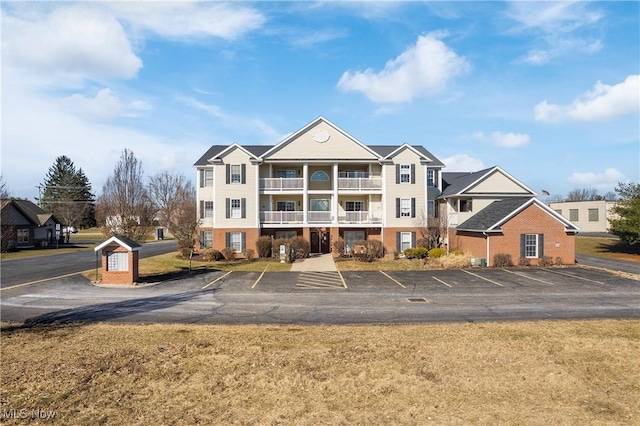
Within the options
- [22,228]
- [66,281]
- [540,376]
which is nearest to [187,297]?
[66,281]

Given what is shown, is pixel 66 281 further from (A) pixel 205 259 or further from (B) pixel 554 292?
(B) pixel 554 292

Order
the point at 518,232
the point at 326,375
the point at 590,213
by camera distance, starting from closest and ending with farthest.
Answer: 1. the point at 326,375
2. the point at 518,232
3. the point at 590,213

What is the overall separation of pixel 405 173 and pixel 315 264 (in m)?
12.5

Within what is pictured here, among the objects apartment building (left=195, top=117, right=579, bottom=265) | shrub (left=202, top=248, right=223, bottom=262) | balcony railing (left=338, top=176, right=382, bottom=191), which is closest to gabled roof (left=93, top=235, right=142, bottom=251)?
shrub (left=202, top=248, right=223, bottom=262)

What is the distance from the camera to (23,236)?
49.1 meters

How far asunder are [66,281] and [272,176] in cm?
1929

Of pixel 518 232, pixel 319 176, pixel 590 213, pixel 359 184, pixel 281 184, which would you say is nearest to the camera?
pixel 518 232

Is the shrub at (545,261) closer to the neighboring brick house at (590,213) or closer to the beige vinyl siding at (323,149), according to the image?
the beige vinyl siding at (323,149)

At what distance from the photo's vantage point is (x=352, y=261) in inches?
1271

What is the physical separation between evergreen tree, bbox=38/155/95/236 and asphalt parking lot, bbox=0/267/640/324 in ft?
224

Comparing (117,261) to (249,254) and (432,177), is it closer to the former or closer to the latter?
(249,254)

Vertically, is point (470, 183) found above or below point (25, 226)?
above

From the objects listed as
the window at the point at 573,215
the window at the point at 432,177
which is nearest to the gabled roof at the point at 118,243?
the window at the point at 432,177

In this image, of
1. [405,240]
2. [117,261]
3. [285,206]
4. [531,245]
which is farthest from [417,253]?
[117,261]
